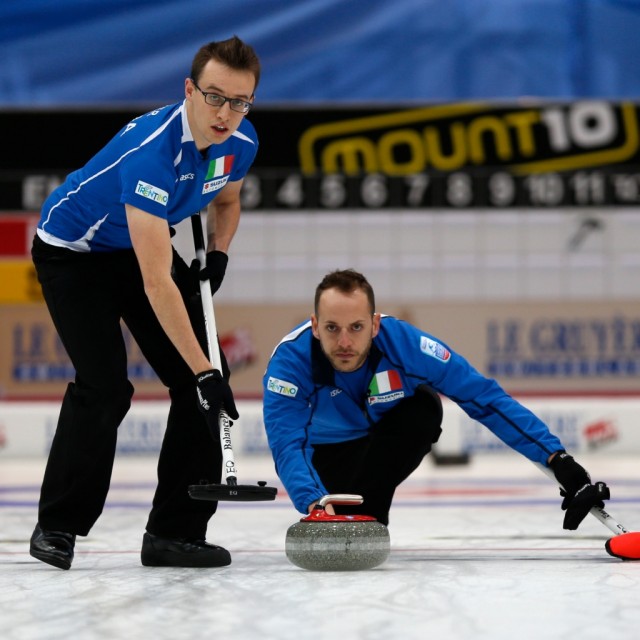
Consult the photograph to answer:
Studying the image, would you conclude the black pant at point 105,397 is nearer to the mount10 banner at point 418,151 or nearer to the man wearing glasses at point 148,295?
the man wearing glasses at point 148,295

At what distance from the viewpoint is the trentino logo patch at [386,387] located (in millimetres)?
3498

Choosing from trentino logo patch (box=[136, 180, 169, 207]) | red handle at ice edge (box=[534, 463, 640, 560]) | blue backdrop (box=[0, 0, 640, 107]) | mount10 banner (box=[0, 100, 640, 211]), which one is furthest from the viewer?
mount10 banner (box=[0, 100, 640, 211])

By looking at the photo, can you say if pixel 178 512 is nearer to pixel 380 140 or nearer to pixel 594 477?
pixel 594 477

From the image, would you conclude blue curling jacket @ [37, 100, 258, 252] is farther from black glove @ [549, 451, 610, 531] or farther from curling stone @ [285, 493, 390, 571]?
black glove @ [549, 451, 610, 531]

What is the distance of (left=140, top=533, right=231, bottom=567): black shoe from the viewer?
3367mm

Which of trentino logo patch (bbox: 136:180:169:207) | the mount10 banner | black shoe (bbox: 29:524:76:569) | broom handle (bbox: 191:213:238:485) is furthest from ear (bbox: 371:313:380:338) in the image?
the mount10 banner

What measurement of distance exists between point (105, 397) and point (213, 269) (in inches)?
18.8

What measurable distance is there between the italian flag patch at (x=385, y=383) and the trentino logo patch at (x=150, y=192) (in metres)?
0.80

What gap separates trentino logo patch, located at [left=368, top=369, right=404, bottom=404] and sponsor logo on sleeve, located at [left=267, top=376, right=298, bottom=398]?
0.80ft

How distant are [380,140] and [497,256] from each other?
1218 mm

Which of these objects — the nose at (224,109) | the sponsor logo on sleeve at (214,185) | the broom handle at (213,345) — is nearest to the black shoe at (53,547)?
the broom handle at (213,345)

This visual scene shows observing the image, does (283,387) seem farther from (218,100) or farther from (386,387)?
Result: (218,100)

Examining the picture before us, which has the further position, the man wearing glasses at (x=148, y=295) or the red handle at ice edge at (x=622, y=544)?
the red handle at ice edge at (x=622, y=544)

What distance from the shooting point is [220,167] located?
3.39 m
